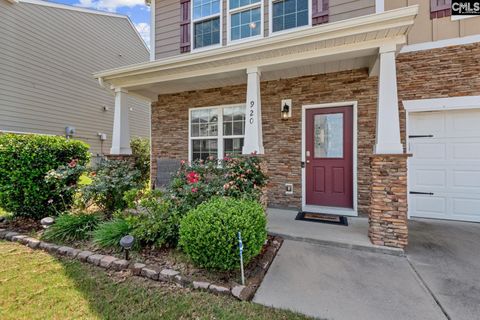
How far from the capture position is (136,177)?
4488mm

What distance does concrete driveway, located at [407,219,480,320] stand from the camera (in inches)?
84.1

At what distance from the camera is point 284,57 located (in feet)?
12.8

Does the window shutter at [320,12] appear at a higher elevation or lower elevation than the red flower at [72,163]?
higher

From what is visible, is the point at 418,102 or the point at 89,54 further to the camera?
the point at 89,54

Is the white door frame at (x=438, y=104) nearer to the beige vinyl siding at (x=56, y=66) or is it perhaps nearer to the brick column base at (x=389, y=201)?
the brick column base at (x=389, y=201)

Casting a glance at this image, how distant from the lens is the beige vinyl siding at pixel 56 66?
7.23 metres

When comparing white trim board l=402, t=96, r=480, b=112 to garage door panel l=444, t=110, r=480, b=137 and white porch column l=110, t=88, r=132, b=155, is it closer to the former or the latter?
garage door panel l=444, t=110, r=480, b=137

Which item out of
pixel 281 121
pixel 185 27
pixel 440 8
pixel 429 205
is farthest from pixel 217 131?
pixel 440 8

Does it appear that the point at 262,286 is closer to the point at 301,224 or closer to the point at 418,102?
the point at 301,224

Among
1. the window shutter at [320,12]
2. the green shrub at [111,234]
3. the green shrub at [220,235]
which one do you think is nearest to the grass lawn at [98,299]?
the green shrub at [220,235]

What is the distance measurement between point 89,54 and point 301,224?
1063cm

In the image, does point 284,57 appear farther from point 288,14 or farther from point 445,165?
point 445,165

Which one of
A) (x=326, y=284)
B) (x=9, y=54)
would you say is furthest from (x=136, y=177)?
(x=9, y=54)

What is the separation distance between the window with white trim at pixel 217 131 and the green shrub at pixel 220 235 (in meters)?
3.05
